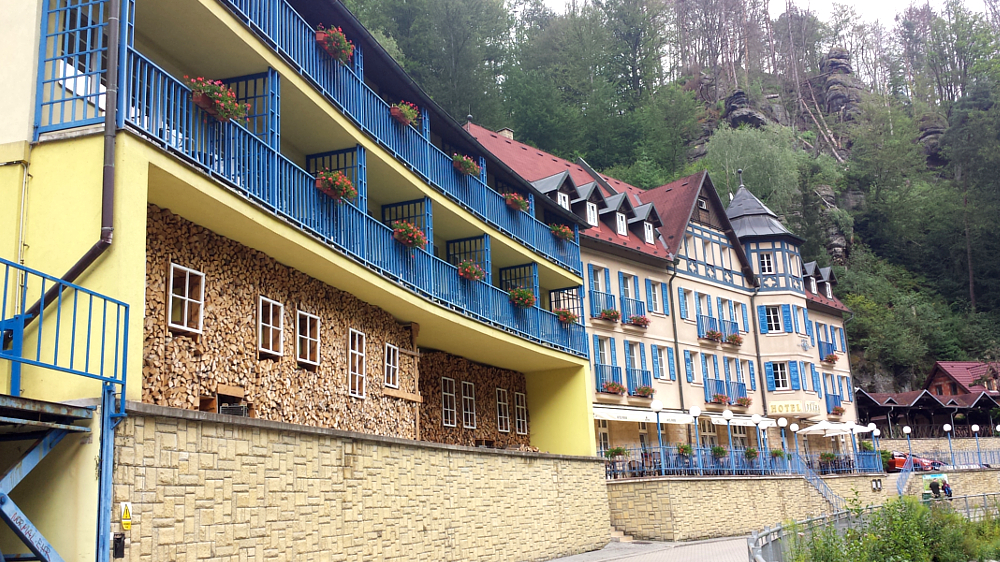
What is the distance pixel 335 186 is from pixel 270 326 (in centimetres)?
227

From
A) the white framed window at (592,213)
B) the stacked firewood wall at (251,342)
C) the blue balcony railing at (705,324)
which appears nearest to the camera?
the stacked firewood wall at (251,342)

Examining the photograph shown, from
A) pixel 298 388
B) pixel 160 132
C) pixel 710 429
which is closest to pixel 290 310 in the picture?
pixel 298 388

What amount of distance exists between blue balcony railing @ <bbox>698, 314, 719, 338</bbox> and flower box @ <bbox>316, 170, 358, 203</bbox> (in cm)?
2524

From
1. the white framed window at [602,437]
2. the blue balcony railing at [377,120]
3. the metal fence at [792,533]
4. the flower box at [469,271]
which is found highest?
the blue balcony railing at [377,120]

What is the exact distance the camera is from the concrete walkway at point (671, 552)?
58.9 feet

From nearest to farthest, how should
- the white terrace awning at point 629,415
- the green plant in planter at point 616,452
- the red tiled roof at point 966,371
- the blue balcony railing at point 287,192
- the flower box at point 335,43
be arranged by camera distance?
1. the blue balcony railing at point 287,192
2. the flower box at point 335,43
3. the green plant in planter at point 616,452
4. the white terrace awning at point 629,415
5. the red tiled roof at point 966,371

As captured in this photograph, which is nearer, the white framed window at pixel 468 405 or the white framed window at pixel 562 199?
the white framed window at pixel 468 405

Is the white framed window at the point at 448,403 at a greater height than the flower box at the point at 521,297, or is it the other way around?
the flower box at the point at 521,297

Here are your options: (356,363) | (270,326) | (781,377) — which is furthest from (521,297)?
(781,377)

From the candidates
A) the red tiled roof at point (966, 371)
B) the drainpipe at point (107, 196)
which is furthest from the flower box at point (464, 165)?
the red tiled roof at point (966, 371)

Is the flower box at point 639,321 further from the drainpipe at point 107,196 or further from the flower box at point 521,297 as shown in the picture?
the drainpipe at point 107,196

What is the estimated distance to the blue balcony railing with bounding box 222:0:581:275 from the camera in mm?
13039

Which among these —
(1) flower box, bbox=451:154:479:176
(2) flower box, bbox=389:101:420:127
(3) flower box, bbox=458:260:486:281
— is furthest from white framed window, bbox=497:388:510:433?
(2) flower box, bbox=389:101:420:127

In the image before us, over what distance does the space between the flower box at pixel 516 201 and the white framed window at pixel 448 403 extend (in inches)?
172
